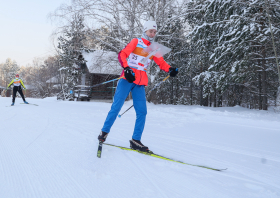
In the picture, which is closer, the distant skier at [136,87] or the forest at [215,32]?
the distant skier at [136,87]

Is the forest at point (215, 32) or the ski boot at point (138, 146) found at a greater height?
the forest at point (215, 32)

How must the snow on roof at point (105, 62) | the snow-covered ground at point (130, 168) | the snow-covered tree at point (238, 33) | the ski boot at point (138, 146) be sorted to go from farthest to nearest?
the snow on roof at point (105, 62) < the snow-covered tree at point (238, 33) < the ski boot at point (138, 146) < the snow-covered ground at point (130, 168)

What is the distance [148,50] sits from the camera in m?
2.68

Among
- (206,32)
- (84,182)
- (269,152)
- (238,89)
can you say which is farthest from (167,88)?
(84,182)

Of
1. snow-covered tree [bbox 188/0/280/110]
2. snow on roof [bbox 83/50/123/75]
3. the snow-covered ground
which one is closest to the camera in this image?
the snow-covered ground

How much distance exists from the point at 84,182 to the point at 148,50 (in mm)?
1872

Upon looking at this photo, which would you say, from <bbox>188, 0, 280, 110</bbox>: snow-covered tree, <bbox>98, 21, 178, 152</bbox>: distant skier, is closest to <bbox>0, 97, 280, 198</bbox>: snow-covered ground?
<bbox>98, 21, 178, 152</bbox>: distant skier

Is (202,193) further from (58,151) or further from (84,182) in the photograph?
(58,151)

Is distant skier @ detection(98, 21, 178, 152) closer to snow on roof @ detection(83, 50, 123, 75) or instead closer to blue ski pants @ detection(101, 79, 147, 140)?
blue ski pants @ detection(101, 79, 147, 140)

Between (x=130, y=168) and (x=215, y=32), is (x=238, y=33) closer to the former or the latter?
(x=215, y=32)

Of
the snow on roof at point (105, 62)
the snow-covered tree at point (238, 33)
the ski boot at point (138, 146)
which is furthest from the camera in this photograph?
the snow on roof at point (105, 62)

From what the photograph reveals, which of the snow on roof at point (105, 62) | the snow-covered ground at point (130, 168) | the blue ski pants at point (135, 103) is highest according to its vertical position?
the snow on roof at point (105, 62)

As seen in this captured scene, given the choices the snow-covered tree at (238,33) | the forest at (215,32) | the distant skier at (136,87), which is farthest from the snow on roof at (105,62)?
the distant skier at (136,87)

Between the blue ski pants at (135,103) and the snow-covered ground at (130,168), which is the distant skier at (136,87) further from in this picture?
the snow-covered ground at (130,168)
